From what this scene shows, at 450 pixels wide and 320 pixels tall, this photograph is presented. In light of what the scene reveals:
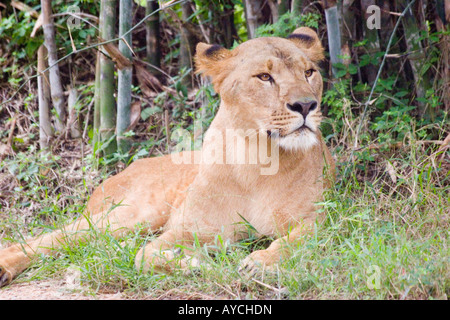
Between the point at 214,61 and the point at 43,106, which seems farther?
the point at 43,106

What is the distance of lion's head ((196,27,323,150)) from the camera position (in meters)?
3.10

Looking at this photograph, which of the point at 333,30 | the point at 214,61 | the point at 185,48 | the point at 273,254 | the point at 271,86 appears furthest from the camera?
the point at 185,48

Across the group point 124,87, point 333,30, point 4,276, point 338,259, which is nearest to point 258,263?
point 338,259

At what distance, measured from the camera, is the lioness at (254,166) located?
3129 mm

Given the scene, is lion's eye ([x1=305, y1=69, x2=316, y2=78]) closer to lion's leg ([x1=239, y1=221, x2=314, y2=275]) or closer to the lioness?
the lioness

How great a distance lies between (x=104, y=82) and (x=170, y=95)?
0.69m

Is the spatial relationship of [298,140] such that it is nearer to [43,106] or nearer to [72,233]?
[72,233]

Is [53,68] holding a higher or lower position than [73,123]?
higher

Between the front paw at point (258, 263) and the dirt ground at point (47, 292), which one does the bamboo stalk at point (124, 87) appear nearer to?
the dirt ground at point (47, 292)

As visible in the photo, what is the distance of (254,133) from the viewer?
3281 mm

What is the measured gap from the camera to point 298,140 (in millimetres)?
3123

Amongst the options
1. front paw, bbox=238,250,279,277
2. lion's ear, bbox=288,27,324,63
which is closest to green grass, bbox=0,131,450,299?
front paw, bbox=238,250,279,277

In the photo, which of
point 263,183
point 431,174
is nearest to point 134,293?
point 263,183

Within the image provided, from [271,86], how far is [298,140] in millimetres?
325
